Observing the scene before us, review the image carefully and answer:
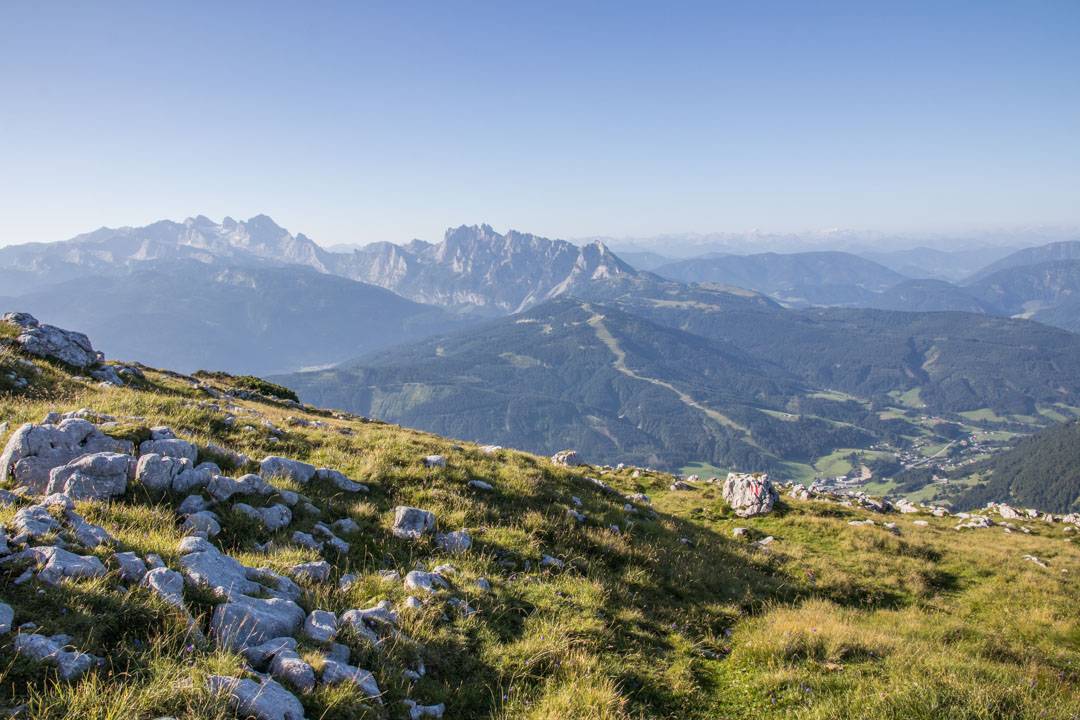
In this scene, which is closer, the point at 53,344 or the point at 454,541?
the point at 454,541

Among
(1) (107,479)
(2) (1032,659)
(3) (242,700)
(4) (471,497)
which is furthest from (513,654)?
(2) (1032,659)

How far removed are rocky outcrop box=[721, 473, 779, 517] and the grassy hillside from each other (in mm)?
6823

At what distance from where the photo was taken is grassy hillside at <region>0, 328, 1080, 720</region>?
609 cm

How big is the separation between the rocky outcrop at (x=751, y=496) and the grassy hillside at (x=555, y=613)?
6823 millimetres

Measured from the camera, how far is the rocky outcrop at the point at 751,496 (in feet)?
89.1

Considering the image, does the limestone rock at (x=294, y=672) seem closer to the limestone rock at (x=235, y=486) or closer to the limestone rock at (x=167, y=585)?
the limestone rock at (x=167, y=585)

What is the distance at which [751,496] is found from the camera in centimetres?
2795

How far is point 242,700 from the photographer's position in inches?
211

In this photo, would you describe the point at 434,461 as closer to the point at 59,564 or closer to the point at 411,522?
the point at 411,522

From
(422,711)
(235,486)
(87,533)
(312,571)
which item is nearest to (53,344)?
(235,486)

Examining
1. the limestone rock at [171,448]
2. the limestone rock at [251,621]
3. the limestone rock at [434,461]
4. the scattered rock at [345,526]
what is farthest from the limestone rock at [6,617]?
the limestone rock at [434,461]

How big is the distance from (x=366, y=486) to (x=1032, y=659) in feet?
52.8

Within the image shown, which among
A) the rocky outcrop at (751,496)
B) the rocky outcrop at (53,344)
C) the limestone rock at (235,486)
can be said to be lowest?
the rocky outcrop at (751,496)

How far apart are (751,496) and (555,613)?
70.8ft
